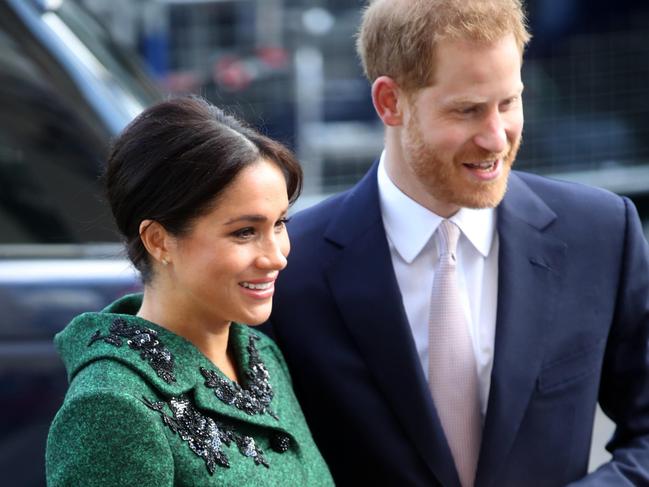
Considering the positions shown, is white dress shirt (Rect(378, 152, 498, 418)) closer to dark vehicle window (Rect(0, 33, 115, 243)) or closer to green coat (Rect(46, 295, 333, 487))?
green coat (Rect(46, 295, 333, 487))

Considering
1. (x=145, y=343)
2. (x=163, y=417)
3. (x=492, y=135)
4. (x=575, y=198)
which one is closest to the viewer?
(x=163, y=417)

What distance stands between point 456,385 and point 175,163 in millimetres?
772

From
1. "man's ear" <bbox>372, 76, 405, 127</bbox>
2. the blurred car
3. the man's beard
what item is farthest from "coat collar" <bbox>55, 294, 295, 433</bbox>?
the blurred car

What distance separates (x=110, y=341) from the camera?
7.58 feet

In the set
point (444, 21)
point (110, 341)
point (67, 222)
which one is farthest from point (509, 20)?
point (67, 222)

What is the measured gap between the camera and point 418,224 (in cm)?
278

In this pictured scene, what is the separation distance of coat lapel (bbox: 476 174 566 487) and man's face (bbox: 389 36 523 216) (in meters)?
0.16

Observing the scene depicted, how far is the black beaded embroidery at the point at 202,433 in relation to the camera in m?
2.23

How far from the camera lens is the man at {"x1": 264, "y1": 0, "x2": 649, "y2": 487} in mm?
2646

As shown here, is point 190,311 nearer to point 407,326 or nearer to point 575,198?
point 407,326

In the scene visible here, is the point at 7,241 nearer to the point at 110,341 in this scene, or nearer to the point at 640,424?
the point at 110,341

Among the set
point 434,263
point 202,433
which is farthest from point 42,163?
point 202,433

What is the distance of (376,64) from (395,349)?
0.61m

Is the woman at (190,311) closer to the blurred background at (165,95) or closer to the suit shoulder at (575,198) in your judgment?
the suit shoulder at (575,198)
